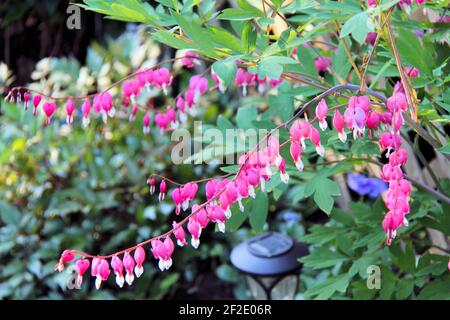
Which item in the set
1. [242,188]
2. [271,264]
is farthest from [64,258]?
[271,264]

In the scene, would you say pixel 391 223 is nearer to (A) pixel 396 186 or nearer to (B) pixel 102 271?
(A) pixel 396 186

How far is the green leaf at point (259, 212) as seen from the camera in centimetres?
137

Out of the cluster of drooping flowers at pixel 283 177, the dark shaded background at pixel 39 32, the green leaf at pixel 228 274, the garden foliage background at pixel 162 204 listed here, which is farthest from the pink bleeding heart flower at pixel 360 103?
the dark shaded background at pixel 39 32

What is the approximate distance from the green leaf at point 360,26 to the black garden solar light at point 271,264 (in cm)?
107

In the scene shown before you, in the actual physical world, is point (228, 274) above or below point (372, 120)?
below

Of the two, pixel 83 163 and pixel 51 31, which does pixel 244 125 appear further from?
pixel 51 31

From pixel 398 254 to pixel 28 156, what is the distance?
5.20 ft

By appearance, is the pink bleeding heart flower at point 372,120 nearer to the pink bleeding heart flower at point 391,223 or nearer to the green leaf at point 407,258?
the pink bleeding heart flower at point 391,223

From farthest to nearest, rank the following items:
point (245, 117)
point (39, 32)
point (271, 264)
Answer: point (39, 32) < point (271, 264) < point (245, 117)

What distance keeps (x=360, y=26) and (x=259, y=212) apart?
567 mm

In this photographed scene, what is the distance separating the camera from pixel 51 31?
406 centimetres

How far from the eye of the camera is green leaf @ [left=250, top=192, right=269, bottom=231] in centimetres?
137

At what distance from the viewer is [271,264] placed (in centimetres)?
187
